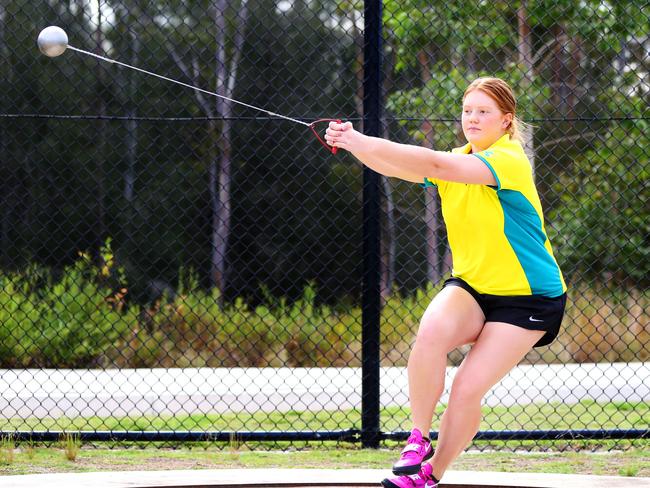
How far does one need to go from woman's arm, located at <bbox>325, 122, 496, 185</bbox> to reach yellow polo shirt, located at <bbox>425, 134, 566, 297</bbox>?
12 cm

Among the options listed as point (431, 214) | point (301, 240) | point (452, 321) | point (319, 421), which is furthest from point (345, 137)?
point (301, 240)

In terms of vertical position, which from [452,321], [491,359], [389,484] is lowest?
[389,484]

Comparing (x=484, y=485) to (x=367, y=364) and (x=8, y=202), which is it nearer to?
(x=367, y=364)

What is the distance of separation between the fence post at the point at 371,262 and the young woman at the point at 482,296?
1.66 meters

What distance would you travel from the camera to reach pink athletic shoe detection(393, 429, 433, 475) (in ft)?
10.8

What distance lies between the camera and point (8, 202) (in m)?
17.1

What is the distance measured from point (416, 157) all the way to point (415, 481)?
1.03 m

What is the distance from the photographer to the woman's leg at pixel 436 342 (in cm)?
339

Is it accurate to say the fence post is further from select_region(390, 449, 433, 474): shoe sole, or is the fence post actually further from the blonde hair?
select_region(390, 449, 433, 474): shoe sole

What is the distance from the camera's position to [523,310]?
134 inches

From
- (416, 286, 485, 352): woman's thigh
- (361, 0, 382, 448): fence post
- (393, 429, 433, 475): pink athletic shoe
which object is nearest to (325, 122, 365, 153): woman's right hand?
(416, 286, 485, 352): woman's thigh

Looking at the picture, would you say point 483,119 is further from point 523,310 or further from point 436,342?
Answer: point 436,342

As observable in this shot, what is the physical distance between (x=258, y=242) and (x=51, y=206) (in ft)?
11.6

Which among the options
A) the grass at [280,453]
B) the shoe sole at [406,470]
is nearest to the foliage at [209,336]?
the grass at [280,453]
